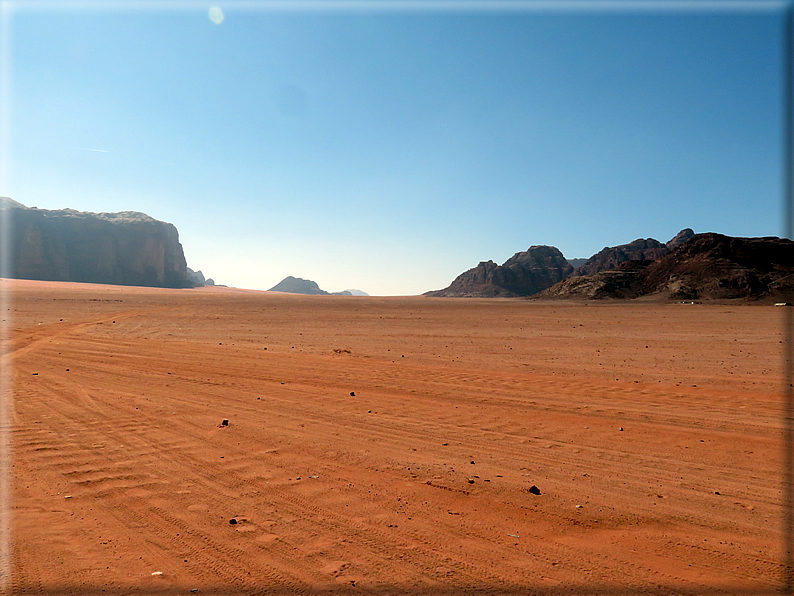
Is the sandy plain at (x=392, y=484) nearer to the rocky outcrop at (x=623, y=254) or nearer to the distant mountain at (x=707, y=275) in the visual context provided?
the distant mountain at (x=707, y=275)

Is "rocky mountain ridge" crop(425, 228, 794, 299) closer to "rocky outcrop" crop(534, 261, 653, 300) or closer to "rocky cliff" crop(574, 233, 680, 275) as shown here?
"rocky outcrop" crop(534, 261, 653, 300)

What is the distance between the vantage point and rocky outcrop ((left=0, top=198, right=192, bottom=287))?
13075 centimetres

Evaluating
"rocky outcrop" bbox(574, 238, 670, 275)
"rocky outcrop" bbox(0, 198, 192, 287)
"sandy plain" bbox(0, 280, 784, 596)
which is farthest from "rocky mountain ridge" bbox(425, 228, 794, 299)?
"rocky outcrop" bbox(0, 198, 192, 287)

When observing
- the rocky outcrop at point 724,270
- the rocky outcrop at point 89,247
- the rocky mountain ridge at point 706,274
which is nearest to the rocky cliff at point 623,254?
the rocky mountain ridge at point 706,274

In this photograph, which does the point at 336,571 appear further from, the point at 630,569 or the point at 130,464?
the point at 130,464

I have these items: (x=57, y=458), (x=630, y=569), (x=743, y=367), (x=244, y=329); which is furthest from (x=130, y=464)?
(x=244, y=329)

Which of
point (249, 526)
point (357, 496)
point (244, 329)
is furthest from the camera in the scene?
point (244, 329)

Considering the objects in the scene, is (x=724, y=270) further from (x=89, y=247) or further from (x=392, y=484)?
(x=89, y=247)

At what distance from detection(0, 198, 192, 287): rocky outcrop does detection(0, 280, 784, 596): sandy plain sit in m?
162

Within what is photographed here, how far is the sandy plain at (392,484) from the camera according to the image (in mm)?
3432

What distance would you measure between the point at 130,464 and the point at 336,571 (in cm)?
374

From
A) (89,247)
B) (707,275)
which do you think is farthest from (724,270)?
(89,247)

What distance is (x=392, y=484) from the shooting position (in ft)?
16.6

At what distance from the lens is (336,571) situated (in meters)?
3.44
